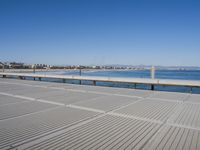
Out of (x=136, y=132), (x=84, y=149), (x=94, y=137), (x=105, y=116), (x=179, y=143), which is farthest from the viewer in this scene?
(x=105, y=116)

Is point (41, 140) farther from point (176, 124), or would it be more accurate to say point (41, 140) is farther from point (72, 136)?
point (176, 124)

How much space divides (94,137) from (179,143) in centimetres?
117

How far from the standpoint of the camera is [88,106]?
4516mm

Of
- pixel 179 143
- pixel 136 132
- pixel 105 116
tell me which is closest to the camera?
pixel 179 143

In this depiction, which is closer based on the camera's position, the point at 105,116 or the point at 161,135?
the point at 161,135

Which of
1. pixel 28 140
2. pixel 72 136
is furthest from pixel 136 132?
pixel 28 140

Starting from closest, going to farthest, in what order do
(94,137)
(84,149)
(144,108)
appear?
(84,149) < (94,137) < (144,108)

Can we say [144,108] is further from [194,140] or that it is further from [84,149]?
[84,149]

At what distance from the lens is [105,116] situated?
3.67 metres

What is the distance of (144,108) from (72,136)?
228 cm

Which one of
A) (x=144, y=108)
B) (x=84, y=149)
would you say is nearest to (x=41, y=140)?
(x=84, y=149)

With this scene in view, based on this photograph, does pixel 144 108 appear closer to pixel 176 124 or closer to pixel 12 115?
pixel 176 124

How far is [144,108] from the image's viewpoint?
4.36 m

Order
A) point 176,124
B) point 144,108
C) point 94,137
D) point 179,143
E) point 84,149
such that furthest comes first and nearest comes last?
1. point 144,108
2. point 176,124
3. point 94,137
4. point 179,143
5. point 84,149
